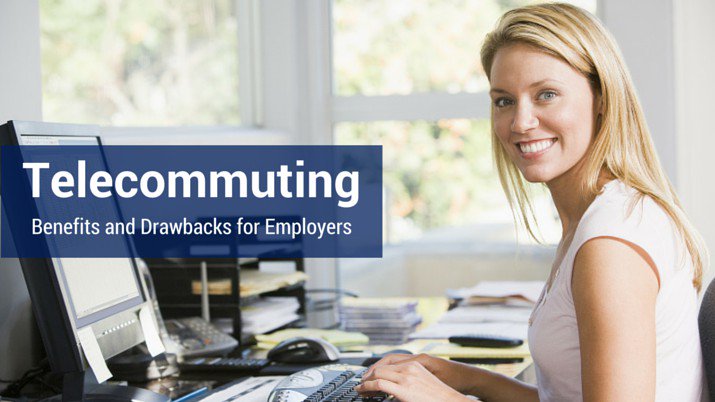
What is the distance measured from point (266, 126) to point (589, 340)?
2440 mm

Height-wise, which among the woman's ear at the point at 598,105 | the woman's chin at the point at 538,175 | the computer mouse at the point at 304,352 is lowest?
the computer mouse at the point at 304,352

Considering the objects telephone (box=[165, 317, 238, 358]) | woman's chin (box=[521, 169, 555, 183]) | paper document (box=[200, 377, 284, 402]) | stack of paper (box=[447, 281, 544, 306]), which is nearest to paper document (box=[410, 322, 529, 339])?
stack of paper (box=[447, 281, 544, 306])

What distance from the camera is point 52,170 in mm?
1540

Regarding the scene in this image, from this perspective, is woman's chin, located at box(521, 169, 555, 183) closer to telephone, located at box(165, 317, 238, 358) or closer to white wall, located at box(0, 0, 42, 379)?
telephone, located at box(165, 317, 238, 358)

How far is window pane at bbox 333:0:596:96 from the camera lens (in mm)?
3404

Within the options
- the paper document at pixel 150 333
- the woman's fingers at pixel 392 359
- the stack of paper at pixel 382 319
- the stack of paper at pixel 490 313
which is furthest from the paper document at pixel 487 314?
the paper document at pixel 150 333

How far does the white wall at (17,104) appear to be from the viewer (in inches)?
70.0

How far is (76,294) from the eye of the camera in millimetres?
1504

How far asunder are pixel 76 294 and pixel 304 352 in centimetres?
59

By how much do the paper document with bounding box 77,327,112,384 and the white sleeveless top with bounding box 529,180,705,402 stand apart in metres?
0.69

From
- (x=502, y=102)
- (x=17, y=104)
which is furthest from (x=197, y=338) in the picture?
(x=502, y=102)

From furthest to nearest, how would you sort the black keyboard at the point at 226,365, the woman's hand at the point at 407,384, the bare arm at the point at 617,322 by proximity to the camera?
the black keyboard at the point at 226,365 < the woman's hand at the point at 407,384 < the bare arm at the point at 617,322

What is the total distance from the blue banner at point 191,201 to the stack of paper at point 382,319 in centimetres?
24

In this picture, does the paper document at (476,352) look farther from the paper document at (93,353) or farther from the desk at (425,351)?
the paper document at (93,353)
